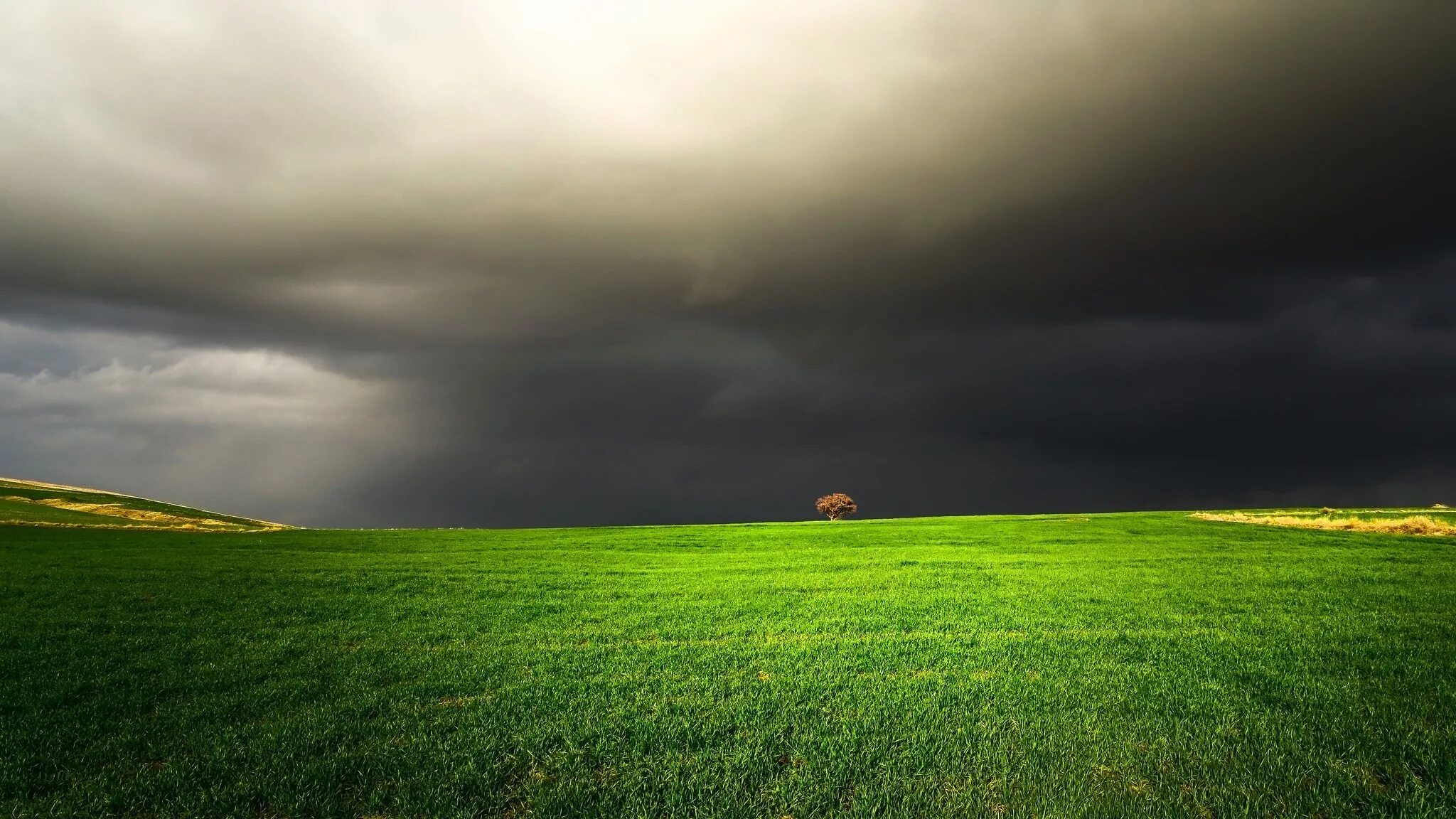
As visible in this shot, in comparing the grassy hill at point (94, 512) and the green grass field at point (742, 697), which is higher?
the grassy hill at point (94, 512)

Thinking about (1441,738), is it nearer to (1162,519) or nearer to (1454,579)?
(1454,579)

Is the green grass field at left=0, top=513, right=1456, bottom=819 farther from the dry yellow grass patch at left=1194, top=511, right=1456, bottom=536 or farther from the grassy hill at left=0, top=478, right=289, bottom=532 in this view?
the grassy hill at left=0, top=478, right=289, bottom=532

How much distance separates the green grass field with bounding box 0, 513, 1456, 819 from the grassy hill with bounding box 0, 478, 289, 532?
41.9 meters

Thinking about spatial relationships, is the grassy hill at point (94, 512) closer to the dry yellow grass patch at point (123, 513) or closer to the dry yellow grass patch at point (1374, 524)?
the dry yellow grass patch at point (123, 513)

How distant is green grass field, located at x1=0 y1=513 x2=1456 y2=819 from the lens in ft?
22.1

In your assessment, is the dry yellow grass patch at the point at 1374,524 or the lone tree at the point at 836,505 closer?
the dry yellow grass patch at the point at 1374,524

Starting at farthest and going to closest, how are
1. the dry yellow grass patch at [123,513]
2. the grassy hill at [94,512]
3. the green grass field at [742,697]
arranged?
the dry yellow grass patch at [123,513]
the grassy hill at [94,512]
the green grass field at [742,697]

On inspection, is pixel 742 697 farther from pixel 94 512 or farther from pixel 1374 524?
pixel 94 512

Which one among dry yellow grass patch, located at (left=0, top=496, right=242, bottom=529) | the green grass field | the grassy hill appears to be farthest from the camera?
dry yellow grass patch, located at (left=0, top=496, right=242, bottom=529)

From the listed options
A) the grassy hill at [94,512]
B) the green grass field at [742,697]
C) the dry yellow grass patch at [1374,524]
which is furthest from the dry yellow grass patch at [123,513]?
the dry yellow grass patch at [1374,524]

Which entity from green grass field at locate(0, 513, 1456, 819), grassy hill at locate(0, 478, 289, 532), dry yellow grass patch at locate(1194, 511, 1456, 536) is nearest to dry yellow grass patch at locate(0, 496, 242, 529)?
grassy hill at locate(0, 478, 289, 532)

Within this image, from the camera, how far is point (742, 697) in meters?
9.62

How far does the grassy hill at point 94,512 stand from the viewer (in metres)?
54.3

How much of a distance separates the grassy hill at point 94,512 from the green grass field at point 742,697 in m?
41.9
